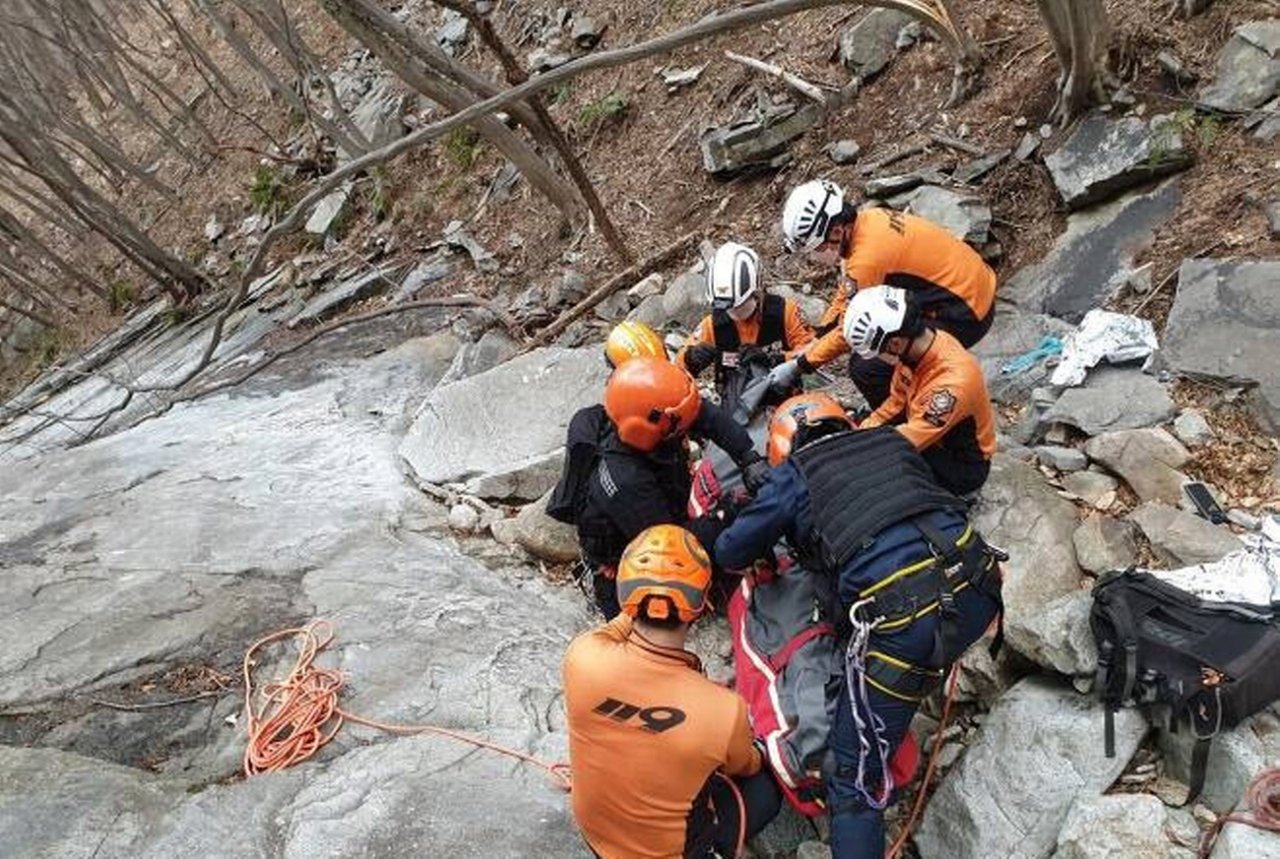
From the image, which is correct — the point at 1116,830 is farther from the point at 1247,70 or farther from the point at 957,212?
the point at 1247,70

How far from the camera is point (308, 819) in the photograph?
149 inches

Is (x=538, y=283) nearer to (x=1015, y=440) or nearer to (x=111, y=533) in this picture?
(x=111, y=533)

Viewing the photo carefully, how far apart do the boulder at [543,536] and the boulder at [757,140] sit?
4650 mm

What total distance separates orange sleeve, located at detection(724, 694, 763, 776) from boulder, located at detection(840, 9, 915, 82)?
23.5 ft

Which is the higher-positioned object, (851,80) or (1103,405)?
(851,80)

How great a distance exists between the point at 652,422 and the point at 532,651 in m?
1.61

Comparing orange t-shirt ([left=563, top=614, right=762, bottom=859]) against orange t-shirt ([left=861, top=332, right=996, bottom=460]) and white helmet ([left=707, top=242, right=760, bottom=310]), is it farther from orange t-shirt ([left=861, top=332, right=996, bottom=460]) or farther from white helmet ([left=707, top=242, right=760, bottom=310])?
white helmet ([left=707, top=242, right=760, bottom=310])

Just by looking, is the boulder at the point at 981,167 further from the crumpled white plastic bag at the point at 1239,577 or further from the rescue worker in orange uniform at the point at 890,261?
the crumpled white plastic bag at the point at 1239,577

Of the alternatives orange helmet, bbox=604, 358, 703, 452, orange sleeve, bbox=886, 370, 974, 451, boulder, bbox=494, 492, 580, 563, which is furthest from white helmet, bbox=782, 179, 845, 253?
boulder, bbox=494, 492, 580, 563

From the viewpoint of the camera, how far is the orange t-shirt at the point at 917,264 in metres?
4.92

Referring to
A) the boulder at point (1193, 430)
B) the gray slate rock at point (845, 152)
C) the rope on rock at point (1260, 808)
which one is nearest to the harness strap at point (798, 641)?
the rope on rock at point (1260, 808)

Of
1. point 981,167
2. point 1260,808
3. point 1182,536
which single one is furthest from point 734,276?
point 1260,808

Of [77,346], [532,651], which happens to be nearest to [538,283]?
[532,651]

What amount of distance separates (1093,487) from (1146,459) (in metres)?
0.28
